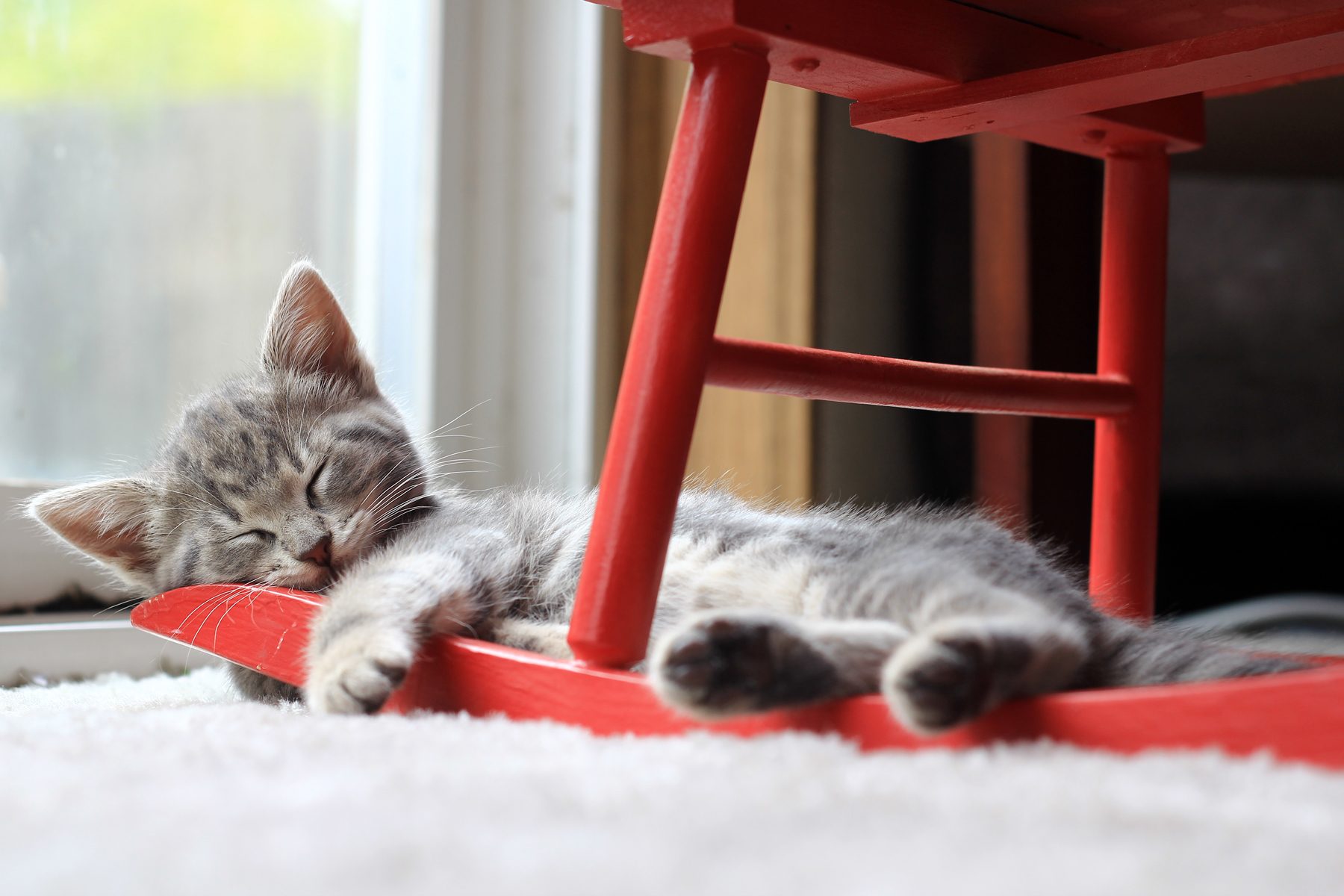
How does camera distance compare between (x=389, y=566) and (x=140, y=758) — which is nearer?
(x=140, y=758)

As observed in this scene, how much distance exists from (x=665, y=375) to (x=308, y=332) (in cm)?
63

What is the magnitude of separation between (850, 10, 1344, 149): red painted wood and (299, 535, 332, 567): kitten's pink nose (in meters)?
0.63

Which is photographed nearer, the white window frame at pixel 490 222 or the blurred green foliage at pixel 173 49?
the blurred green foliage at pixel 173 49

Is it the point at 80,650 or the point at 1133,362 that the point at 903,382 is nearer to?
the point at 1133,362

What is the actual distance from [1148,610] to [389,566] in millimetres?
731

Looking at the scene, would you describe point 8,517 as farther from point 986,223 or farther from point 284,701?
point 986,223

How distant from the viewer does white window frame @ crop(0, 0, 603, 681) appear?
1.97m

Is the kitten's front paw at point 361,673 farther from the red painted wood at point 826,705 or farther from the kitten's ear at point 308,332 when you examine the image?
the kitten's ear at point 308,332

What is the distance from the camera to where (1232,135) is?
2.08 m

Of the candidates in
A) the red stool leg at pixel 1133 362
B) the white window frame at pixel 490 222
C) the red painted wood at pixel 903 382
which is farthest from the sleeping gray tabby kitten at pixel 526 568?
the white window frame at pixel 490 222

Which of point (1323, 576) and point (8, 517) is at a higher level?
point (8, 517)

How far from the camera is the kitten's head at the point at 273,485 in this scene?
114cm

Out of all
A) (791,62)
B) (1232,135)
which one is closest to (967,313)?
(1232,135)

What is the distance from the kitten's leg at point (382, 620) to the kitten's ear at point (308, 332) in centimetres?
33
